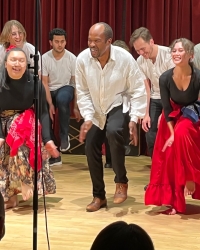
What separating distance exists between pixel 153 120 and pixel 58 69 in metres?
1.42

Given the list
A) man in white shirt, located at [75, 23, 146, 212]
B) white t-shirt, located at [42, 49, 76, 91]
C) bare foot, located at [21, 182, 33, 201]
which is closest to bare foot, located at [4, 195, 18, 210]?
bare foot, located at [21, 182, 33, 201]

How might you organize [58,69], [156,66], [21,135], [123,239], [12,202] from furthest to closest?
[58,69] → [156,66] → [12,202] → [21,135] → [123,239]

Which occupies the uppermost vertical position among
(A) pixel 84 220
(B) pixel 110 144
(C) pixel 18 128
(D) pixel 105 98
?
(D) pixel 105 98

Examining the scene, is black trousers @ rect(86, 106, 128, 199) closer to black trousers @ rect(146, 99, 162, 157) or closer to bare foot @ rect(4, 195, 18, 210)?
bare foot @ rect(4, 195, 18, 210)

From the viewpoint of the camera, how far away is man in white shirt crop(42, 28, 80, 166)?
18.7 ft

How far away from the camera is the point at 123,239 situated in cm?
144

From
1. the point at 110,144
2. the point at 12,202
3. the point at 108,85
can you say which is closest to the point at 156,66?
the point at 108,85

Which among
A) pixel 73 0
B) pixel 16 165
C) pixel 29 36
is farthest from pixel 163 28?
pixel 16 165

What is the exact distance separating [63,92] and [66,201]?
1750mm

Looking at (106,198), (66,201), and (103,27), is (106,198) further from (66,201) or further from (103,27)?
(103,27)

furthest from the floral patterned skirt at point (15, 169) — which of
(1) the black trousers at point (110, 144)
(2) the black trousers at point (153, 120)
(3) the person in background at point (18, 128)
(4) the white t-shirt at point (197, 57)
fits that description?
(4) the white t-shirt at point (197, 57)

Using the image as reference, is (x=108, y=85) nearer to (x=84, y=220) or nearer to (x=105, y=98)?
(x=105, y=98)

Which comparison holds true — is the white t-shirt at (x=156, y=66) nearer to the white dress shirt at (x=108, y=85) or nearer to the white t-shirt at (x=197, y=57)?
the white t-shirt at (x=197, y=57)

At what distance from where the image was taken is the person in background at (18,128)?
3883 mm
